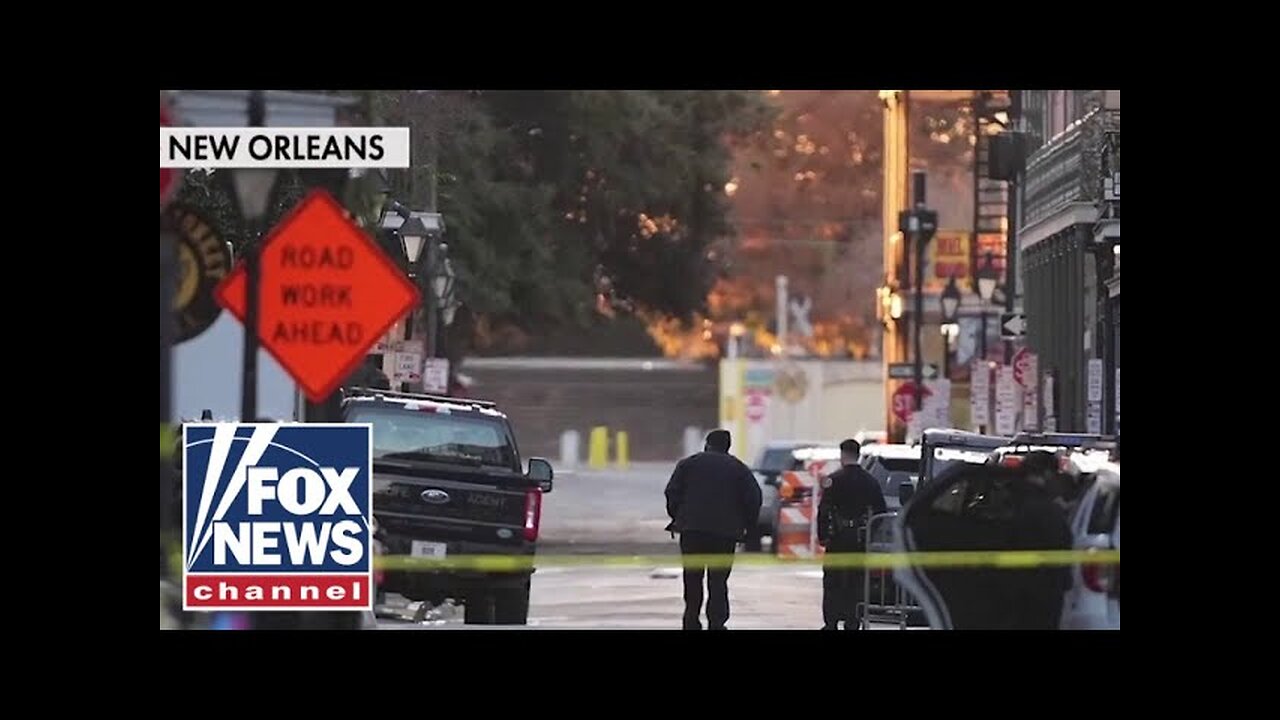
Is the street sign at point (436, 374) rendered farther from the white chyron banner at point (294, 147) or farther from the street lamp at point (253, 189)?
the street lamp at point (253, 189)

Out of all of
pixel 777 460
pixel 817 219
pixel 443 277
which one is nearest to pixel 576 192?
pixel 443 277

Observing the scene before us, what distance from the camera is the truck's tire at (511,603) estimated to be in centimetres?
1959

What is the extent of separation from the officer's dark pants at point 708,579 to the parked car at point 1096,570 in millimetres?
1556

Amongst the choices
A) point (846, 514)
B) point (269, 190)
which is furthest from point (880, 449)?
point (269, 190)

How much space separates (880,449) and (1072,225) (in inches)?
54.2

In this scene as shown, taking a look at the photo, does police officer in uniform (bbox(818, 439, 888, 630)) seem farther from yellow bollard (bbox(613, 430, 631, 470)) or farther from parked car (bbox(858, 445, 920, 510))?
yellow bollard (bbox(613, 430, 631, 470))

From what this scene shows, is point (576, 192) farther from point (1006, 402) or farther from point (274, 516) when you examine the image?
point (1006, 402)

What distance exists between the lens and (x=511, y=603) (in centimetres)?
1962

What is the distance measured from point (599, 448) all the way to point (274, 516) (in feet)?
5.03

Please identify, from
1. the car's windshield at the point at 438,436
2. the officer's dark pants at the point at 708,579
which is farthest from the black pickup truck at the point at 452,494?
the officer's dark pants at the point at 708,579

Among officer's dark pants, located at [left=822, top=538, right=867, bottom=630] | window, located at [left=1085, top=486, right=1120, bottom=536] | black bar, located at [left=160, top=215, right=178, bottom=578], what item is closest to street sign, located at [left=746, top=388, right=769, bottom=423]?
officer's dark pants, located at [left=822, top=538, right=867, bottom=630]
